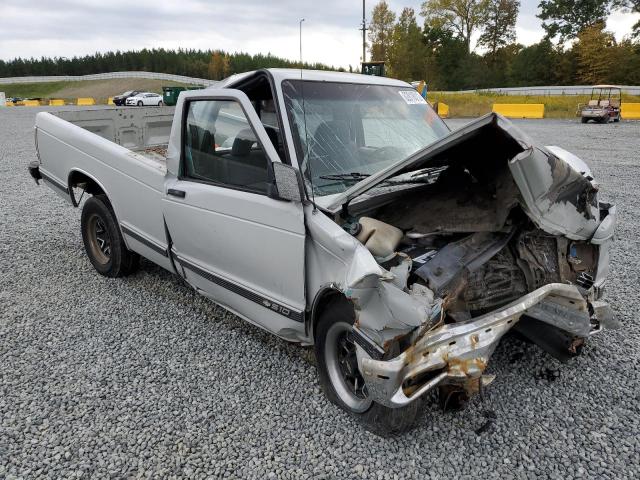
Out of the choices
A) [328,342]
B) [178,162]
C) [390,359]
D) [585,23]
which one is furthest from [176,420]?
[585,23]

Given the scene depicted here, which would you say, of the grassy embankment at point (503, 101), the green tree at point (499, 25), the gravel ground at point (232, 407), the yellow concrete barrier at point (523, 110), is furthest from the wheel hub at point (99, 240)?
the green tree at point (499, 25)

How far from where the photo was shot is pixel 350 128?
11.3 feet

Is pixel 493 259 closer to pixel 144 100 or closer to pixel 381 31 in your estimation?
pixel 144 100

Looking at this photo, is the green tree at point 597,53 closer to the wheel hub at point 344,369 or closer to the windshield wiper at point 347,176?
the windshield wiper at point 347,176

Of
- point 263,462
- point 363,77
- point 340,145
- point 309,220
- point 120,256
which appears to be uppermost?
point 363,77

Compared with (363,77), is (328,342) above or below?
below

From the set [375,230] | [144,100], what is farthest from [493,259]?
[144,100]

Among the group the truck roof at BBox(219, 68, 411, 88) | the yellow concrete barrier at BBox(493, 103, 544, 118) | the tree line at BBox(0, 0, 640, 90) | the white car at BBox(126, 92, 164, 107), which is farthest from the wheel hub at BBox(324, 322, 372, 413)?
the tree line at BBox(0, 0, 640, 90)

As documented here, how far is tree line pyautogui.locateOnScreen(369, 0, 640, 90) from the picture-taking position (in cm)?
4859

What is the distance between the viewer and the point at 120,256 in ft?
15.4

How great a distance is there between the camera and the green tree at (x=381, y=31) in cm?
5581

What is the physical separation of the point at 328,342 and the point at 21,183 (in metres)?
9.43

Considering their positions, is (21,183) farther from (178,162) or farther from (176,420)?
(176,420)

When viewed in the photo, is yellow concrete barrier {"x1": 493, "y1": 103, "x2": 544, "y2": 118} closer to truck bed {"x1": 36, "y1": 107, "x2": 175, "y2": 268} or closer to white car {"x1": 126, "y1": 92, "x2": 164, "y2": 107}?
white car {"x1": 126, "y1": 92, "x2": 164, "y2": 107}
